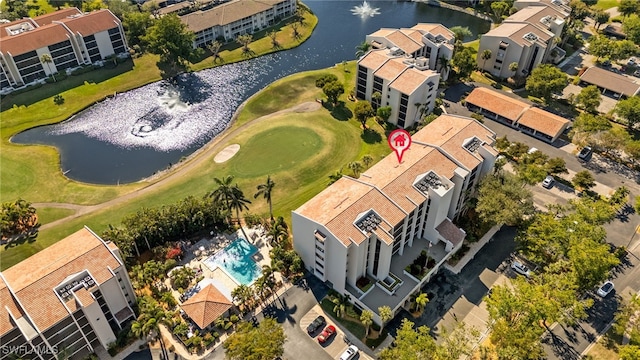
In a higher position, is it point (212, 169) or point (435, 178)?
point (435, 178)

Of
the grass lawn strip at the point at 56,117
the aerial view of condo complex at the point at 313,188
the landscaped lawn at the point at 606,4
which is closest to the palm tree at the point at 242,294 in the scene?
the aerial view of condo complex at the point at 313,188

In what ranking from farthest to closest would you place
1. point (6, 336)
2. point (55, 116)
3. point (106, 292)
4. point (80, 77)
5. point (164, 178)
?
point (80, 77) < point (55, 116) < point (164, 178) < point (106, 292) < point (6, 336)

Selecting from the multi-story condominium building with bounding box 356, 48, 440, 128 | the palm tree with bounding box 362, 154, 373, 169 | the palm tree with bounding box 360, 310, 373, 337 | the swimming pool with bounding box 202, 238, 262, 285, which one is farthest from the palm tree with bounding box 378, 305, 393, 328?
the multi-story condominium building with bounding box 356, 48, 440, 128

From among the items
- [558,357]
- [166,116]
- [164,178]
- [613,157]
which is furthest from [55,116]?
[613,157]

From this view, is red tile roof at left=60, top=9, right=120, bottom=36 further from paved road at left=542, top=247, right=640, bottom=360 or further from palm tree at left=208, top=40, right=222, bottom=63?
paved road at left=542, top=247, right=640, bottom=360

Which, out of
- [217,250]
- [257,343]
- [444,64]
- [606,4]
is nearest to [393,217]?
[257,343]

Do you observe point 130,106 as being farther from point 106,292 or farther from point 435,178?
point 435,178
